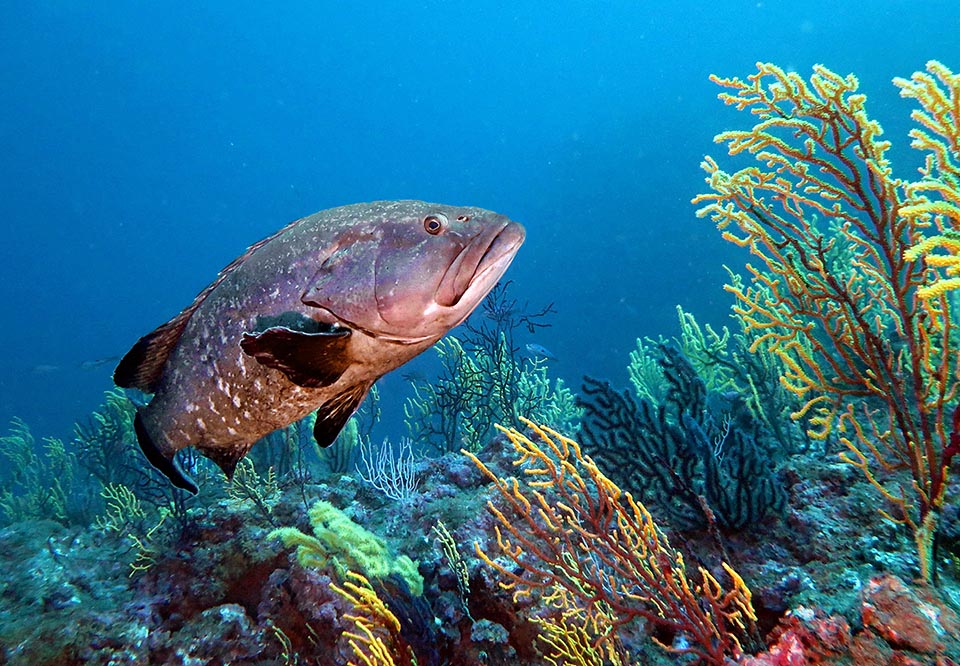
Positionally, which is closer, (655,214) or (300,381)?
(300,381)

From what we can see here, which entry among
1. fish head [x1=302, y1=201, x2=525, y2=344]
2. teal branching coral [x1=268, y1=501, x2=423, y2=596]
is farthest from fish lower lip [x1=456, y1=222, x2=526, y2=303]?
teal branching coral [x1=268, y1=501, x2=423, y2=596]

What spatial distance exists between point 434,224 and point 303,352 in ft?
2.65

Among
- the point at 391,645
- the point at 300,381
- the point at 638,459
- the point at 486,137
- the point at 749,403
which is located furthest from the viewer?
the point at 486,137

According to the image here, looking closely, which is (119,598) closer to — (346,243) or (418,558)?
(418,558)

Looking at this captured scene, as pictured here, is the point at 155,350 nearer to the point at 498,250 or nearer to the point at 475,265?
the point at 475,265

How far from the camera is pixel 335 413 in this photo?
2619 mm

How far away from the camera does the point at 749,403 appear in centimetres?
638

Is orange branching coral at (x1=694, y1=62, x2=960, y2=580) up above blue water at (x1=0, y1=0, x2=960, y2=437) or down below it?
below

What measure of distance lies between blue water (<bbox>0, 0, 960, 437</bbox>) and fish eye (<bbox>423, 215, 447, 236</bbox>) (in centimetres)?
4314

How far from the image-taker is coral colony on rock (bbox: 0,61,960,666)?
2656 millimetres

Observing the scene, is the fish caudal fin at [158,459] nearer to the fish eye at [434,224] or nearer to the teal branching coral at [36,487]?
the fish eye at [434,224]

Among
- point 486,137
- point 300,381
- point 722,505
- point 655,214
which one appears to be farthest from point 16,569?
point 486,137

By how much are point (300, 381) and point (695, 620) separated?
7.97 ft

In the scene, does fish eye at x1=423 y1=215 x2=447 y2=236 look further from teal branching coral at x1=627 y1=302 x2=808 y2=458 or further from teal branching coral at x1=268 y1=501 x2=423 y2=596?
teal branching coral at x1=627 y1=302 x2=808 y2=458
